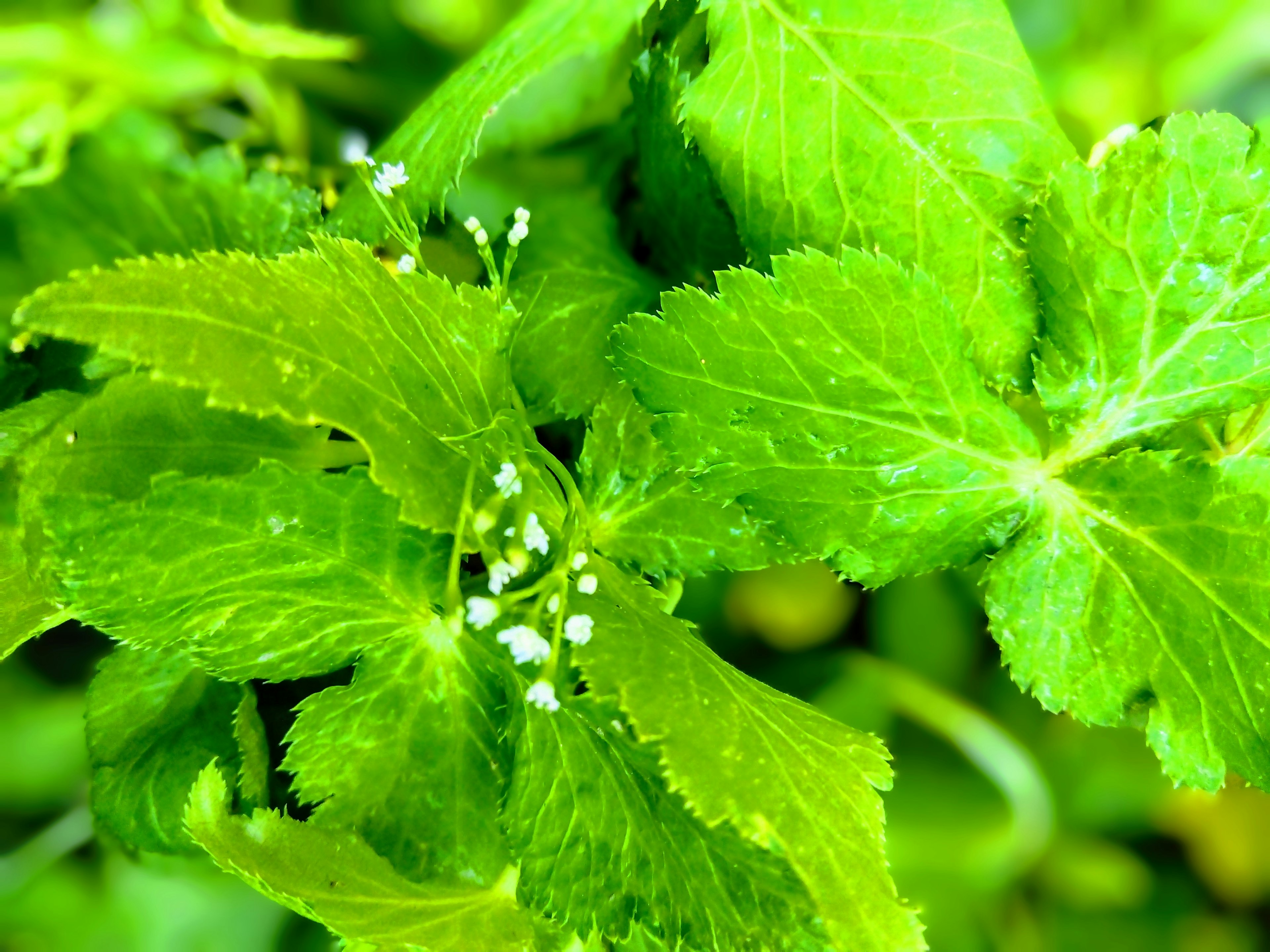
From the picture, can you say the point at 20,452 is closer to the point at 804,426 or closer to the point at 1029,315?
the point at 804,426

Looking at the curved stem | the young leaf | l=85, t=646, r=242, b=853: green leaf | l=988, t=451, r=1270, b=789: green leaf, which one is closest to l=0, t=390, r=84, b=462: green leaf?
the young leaf

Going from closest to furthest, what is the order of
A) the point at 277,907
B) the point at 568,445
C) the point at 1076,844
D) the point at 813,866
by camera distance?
the point at 813,866, the point at 568,445, the point at 277,907, the point at 1076,844

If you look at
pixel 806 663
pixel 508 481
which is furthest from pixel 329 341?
pixel 806 663

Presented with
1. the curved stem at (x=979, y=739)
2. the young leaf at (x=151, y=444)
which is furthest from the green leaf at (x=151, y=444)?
the curved stem at (x=979, y=739)

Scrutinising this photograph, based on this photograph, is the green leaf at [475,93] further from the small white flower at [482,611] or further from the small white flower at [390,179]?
the small white flower at [482,611]

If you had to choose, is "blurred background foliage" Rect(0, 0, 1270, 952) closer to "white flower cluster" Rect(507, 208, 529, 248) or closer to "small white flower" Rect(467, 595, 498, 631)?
"white flower cluster" Rect(507, 208, 529, 248)

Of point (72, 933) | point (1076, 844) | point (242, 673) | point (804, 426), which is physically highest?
point (804, 426)

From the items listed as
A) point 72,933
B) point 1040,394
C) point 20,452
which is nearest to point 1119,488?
point 1040,394
